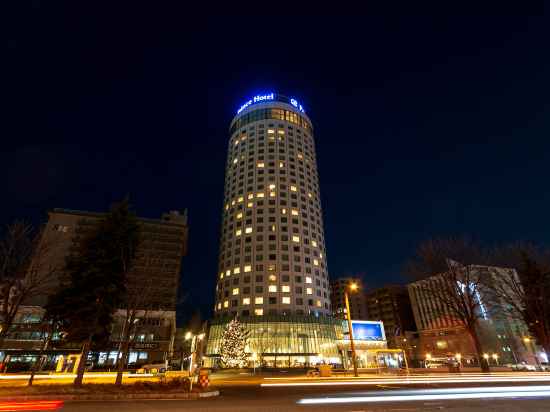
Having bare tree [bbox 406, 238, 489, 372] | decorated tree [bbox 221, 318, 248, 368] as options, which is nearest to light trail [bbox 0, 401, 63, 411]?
bare tree [bbox 406, 238, 489, 372]

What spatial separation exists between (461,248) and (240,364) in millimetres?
43166

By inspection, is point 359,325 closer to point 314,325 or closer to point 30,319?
point 314,325

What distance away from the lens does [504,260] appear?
4016 centimetres

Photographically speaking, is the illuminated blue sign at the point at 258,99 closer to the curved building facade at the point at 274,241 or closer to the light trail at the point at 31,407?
the curved building facade at the point at 274,241

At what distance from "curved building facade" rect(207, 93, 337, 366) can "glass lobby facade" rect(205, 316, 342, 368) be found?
23 centimetres

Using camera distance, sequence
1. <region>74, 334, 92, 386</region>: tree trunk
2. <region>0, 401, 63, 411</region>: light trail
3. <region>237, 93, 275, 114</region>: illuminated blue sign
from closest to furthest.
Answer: <region>0, 401, 63, 411</region>: light trail, <region>74, 334, 92, 386</region>: tree trunk, <region>237, 93, 275, 114</region>: illuminated blue sign

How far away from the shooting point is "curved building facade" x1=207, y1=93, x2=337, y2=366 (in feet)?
256

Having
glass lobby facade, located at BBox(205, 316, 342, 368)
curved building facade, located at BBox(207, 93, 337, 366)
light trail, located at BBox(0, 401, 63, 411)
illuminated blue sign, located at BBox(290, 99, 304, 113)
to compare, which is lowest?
light trail, located at BBox(0, 401, 63, 411)

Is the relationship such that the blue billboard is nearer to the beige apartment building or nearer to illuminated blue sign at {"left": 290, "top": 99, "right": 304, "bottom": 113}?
the beige apartment building

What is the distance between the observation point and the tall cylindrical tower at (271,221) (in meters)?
84.9

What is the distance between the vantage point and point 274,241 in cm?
8988

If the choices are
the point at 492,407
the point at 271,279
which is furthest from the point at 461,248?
the point at 271,279

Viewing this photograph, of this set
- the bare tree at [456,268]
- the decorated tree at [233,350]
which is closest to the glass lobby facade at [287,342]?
the decorated tree at [233,350]

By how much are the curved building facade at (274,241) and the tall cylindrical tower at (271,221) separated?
0.27 meters
